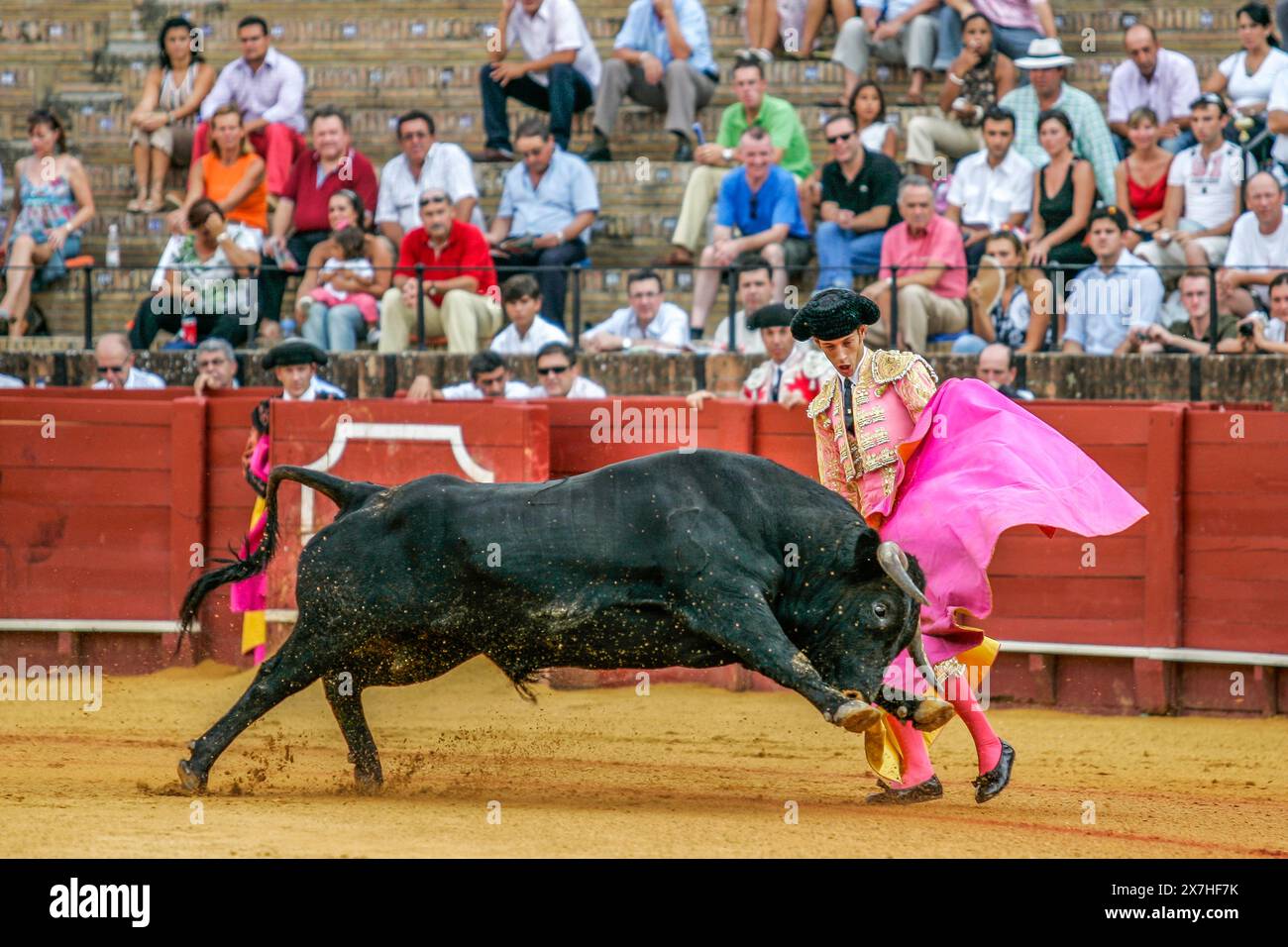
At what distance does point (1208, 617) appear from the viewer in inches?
326

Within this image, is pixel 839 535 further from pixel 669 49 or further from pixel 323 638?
pixel 669 49

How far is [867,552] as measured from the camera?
570cm

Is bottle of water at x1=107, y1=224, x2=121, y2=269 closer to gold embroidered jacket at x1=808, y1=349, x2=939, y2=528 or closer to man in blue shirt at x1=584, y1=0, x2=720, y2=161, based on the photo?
man in blue shirt at x1=584, y1=0, x2=720, y2=161

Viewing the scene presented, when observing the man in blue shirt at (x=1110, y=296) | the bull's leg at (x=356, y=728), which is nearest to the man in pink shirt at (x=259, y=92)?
the man in blue shirt at (x=1110, y=296)

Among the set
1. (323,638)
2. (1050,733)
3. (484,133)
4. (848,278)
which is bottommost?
(1050,733)

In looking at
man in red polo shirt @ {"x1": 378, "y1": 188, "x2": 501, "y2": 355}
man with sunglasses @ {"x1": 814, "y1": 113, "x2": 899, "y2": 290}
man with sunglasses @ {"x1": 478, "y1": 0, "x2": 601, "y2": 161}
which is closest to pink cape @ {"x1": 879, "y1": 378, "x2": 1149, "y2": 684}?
man with sunglasses @ {"x1": 814, "y1": 113, "x2": 899, "y2": 290}

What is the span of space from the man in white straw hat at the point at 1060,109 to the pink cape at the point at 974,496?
17.2 ft

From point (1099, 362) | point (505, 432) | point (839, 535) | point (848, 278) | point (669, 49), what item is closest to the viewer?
point (839, 535)

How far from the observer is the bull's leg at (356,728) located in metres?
6.09

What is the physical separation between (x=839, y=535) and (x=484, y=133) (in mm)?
7909

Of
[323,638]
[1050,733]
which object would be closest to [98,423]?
[323,638]

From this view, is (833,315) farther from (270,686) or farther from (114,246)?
(114,246)

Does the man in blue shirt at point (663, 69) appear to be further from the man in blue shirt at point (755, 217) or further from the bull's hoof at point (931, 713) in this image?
the bull's hoof at point (931, 713)

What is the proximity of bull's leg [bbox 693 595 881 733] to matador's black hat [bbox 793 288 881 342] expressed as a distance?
31.8 inches
